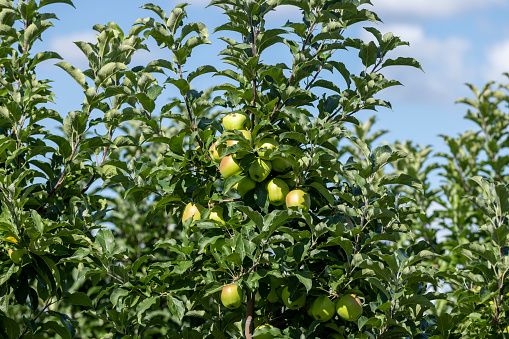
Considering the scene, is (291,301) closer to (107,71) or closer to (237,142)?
(237,142)

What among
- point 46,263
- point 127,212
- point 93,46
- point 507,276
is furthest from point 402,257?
point 127,212

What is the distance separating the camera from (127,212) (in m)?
7.53

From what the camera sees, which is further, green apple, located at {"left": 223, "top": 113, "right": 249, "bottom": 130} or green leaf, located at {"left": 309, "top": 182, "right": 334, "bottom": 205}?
green apple, located at {"left": 223, "top": 113, "right": 249, "bottom": 130}

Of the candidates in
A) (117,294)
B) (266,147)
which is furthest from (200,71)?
(117,294)

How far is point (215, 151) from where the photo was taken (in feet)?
10.7

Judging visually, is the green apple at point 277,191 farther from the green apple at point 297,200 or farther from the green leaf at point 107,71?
the green leaf at point 107,71

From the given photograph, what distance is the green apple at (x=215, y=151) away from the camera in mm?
3192

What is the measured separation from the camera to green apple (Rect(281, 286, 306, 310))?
3.01 meters

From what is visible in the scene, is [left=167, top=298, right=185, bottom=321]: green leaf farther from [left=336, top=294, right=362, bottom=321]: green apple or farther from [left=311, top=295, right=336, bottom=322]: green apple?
[left=336, top=294, right=362, bottom=321]: green apple

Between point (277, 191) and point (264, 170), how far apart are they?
0.13 meters

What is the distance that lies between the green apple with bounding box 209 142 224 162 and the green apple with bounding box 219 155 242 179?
74 millimetres

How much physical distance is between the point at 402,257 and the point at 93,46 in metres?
2.56

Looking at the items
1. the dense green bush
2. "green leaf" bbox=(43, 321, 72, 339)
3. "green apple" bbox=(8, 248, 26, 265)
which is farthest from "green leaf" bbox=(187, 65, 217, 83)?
"green leaf" bbox=(43, 321, 72, 339)

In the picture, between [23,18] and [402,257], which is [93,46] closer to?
[23,18]
